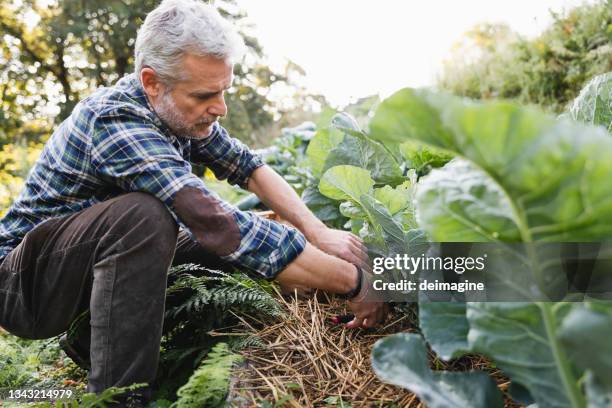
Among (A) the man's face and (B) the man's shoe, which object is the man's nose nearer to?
(A) the man's face

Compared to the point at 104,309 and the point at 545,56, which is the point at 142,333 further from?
the point at 545,56

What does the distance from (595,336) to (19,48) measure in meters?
15.5

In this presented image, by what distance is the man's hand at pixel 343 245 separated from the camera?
6.54ft

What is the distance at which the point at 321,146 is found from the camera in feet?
8.59

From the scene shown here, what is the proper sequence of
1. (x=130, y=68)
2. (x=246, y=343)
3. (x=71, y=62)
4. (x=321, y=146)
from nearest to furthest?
(x=246, y=343) < (x=321, y=146) < (x=130, y=68) < (x=71, y=62)

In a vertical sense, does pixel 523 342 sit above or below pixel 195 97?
below

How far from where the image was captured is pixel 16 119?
1291 cm

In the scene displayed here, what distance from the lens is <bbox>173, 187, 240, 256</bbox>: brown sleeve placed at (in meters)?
1.71

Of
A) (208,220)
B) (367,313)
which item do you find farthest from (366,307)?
(208,220)

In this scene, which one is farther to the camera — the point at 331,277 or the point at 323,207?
the point at 323,207

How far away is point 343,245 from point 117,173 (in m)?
0.87

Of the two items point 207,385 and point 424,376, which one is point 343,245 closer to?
point 207,385

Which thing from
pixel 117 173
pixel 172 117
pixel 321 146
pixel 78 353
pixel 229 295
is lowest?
pixel 78 353

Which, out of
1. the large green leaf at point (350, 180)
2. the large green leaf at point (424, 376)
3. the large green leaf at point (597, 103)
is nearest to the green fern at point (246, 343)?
the large green leaf at point (350, 180)
